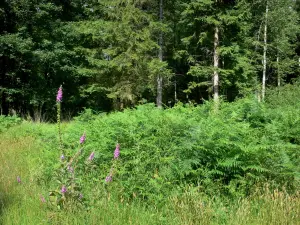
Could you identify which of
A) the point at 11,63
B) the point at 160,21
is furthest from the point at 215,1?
the point at 11,63

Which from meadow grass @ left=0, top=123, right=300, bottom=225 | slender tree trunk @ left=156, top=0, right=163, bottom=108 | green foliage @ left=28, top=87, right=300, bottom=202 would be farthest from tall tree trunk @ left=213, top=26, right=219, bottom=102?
meadow grass @ left=0, top=123, right=300, bottom=225

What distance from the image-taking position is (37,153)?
575 cm

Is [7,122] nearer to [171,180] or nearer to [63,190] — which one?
[63,190]

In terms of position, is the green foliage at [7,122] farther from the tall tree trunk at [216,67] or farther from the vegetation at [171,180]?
the tall tree trunk at [216,67]

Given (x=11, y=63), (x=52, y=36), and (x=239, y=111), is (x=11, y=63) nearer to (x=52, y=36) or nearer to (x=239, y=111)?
(x=52, y=36)

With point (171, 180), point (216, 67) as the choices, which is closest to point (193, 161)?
point (171, 180)

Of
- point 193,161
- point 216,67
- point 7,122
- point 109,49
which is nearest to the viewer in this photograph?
point 193,161

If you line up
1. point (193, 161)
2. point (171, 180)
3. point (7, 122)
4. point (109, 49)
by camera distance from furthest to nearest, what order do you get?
point (109, 49)
point (7, 122)
point (171, 180)
point (193, 161)

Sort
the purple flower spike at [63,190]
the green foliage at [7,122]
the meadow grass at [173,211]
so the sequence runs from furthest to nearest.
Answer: the green foliage at [7,122], the purple flower spike at [63,190], the meadow grass at [173,211]

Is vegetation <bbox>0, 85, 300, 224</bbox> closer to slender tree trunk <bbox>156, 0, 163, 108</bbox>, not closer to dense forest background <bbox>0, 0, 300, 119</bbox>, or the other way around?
dense forest background <bbox>0, 0, 300, 119</bbox>

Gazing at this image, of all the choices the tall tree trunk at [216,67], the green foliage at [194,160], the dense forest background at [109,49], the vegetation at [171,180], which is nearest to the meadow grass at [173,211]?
the vegetation at [171,180]

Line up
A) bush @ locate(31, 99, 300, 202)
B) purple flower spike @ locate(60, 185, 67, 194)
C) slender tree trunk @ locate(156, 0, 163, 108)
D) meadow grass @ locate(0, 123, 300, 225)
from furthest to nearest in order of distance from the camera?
slender tree trunk @ locate(156, 0, 163, 108) → bush @ locate(31, 99, 300, 202) → purple flower spike @ locate(60, 185, 67, 194) → meadow grass @ locate(0, 123, 300, 225)

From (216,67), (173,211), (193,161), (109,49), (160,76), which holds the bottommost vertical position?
(173,211)

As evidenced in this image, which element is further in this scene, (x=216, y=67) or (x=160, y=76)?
(x=160, y=76)
